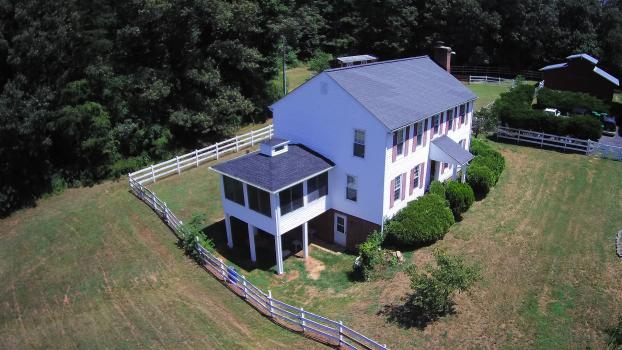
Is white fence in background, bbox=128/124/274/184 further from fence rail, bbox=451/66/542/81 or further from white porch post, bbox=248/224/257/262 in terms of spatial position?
fence rail, bbox=451/66/542/81

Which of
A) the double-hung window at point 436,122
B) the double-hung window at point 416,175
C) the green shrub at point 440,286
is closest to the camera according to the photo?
the green shrub at point 440,286

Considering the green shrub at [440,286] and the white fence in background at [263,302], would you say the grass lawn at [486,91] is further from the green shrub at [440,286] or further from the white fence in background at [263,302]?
the white fence in background at [263,302]

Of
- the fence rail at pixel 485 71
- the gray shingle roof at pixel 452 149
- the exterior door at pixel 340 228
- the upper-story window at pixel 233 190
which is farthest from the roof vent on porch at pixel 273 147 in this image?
the fence rail at pixel 485 71

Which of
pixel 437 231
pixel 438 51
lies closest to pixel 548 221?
pixel 437 231

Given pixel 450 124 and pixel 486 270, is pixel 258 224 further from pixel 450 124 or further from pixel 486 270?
pixel 450 124

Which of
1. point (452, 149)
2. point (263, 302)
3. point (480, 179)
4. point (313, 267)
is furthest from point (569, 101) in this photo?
point (263, 302)

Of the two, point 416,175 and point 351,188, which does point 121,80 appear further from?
point 416,175
